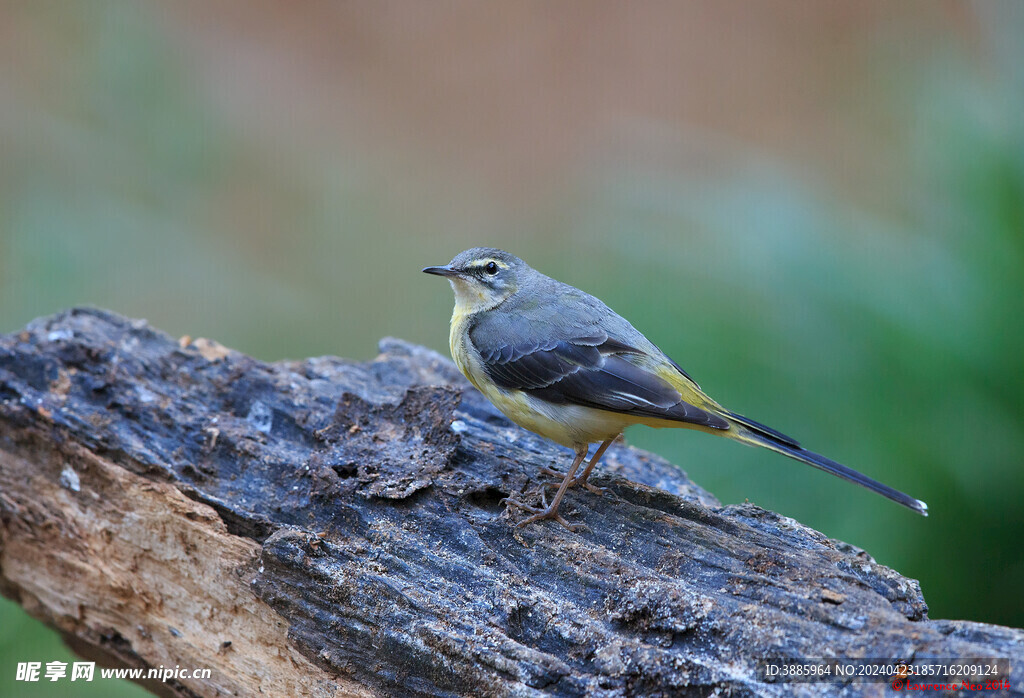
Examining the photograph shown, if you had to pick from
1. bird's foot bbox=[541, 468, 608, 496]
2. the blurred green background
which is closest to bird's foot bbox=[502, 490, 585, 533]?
bird's foot bbox=[541, 468, 608, 496]

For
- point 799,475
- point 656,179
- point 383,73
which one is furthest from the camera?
point 383,73

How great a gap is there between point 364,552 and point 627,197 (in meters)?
7.50

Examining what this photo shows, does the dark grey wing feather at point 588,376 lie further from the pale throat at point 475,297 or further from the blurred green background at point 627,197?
the blurred green background at point 627,197

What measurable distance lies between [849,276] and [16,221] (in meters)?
10.2

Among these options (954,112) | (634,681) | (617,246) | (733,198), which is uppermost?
(954,112)

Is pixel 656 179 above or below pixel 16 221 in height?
above

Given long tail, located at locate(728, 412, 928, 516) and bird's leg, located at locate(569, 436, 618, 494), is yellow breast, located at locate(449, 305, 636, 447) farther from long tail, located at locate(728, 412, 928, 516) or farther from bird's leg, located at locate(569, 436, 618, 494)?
long tail, located at locate(728, 412, 928, 516)

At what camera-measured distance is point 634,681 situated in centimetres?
337

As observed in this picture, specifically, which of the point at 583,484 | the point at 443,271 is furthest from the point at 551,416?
the point at 443,271

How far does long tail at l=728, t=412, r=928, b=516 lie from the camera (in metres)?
3.71

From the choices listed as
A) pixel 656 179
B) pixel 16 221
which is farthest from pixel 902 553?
pixel 16 221

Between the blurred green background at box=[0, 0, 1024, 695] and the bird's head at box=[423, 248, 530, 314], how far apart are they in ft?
6.03

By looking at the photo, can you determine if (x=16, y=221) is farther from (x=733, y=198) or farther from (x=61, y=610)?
(x=733, y=198)

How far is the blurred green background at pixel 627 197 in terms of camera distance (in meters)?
5.93
